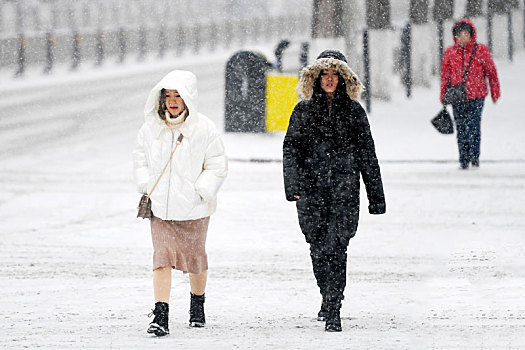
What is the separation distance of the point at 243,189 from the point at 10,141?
278 inches

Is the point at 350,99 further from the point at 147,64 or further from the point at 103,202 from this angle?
the point at 147,64

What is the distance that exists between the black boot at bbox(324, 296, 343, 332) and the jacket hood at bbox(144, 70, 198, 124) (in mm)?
1311

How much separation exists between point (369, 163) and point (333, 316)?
887 mm

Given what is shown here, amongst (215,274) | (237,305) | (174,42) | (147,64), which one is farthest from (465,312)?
(174,42)

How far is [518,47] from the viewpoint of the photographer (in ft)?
105

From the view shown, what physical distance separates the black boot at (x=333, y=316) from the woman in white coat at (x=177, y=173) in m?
0.78

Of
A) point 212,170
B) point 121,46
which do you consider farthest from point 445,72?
point 121,46

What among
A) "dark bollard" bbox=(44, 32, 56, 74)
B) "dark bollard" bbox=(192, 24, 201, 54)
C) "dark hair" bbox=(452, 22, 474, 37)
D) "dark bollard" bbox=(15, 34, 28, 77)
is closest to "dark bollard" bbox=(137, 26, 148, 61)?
"dark bollard" bbox=(192, 24, 201, 54)

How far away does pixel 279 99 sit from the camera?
1712 cm

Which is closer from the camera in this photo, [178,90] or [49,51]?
[178,90]

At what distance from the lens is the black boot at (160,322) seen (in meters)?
6.27

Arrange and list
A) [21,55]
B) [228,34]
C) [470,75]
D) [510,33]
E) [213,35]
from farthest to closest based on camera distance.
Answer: [228,34], [213,35], [21,55], [510,33], [470,75]

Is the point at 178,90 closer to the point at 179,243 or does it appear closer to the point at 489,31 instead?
the point at 179,243

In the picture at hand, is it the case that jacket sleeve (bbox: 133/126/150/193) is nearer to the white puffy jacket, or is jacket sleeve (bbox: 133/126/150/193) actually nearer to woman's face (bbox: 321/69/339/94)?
the white puffy jacket
